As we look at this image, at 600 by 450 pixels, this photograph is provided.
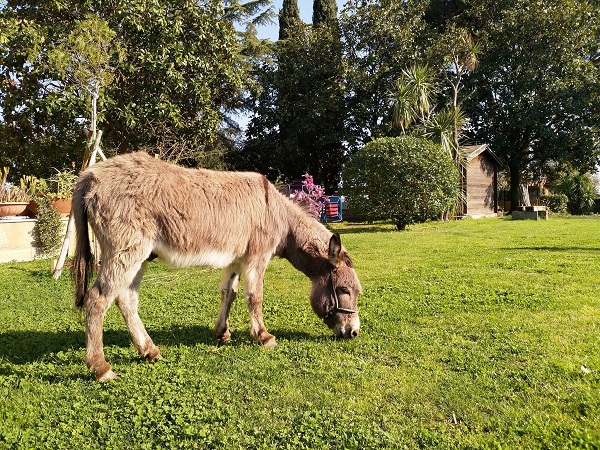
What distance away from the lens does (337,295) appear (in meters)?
4.68

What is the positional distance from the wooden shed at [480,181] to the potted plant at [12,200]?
20647 millimetres

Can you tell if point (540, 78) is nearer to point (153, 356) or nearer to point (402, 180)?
point (402, 180)

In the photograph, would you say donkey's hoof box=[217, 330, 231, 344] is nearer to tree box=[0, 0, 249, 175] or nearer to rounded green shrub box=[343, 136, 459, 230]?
tree box=[0, 0, 249, 175]

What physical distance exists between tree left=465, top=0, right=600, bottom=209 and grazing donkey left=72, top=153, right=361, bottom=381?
25.2m

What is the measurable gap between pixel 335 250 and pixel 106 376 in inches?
96.4

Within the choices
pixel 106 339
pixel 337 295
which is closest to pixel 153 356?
pixel 106 339

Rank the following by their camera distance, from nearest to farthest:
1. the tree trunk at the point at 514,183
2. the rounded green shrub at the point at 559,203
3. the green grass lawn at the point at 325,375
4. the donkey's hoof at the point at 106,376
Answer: the green grass lawn at the point at 325,375 < the donkey's hoof at the point at 106,376 < the rounded green shrub at the point at 559,203 < the tree trunk at the point at 514,183

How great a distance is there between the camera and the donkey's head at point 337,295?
4.62m

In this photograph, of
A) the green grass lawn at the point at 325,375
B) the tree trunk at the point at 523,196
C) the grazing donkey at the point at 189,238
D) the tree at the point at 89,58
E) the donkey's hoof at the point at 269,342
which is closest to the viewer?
the green grass lawn at the point at 325,375

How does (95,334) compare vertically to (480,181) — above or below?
below

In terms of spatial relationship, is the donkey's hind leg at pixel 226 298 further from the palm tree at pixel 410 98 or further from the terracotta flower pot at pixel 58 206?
the palm tree at pixel 410 98

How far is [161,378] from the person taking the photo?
372 cm

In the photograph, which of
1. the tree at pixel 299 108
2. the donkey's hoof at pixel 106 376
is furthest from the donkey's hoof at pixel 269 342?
the tree at pixel 299 108

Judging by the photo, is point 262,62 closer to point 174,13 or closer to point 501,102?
point 174,13
